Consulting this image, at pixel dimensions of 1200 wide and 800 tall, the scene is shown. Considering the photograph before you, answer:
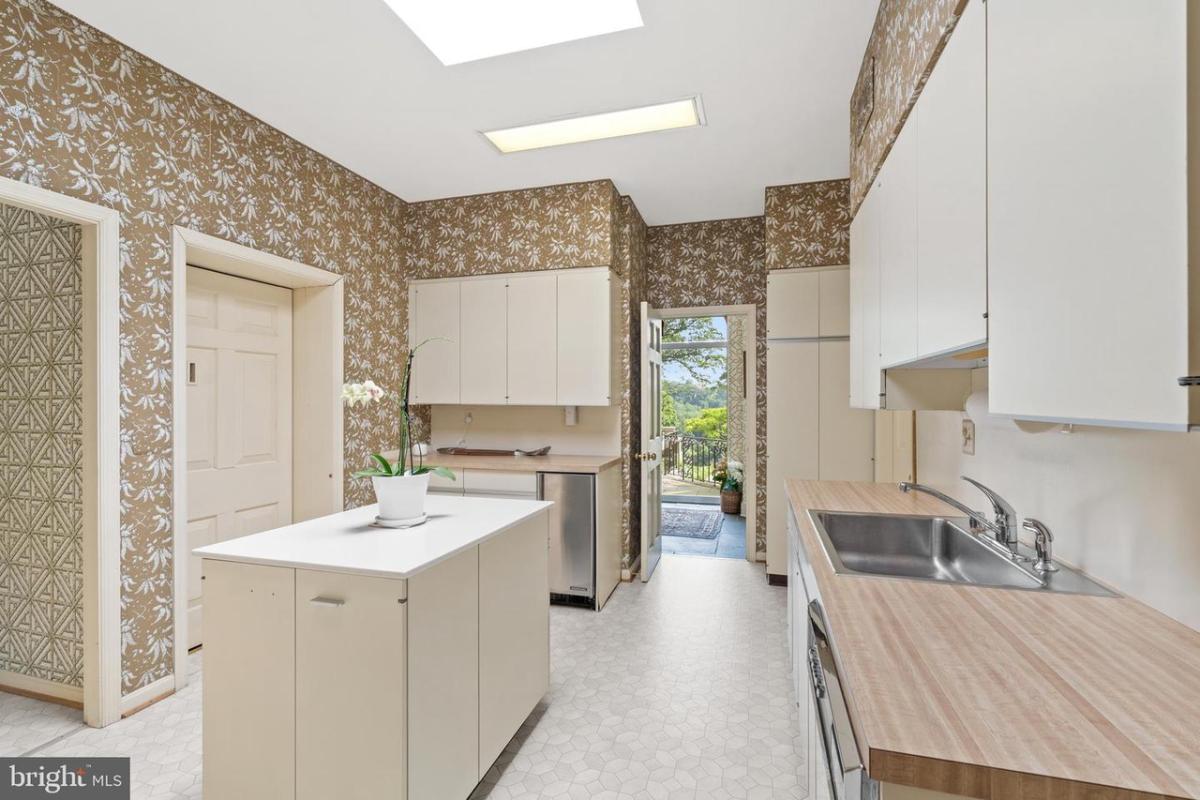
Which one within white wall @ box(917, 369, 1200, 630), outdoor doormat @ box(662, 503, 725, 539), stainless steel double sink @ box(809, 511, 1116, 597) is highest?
white wall @ box(917, 369, 1200, 630)

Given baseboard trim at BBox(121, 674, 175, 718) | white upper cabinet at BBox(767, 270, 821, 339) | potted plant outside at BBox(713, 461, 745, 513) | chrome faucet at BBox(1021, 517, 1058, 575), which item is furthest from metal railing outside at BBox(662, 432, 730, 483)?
chrome faucet at BBox(1021, 517, 1058, 575)

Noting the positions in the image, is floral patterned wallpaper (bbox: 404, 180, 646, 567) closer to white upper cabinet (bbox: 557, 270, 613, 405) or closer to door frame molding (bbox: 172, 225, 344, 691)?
white upper cabinet (bbox: 557, 270, 613, 405)

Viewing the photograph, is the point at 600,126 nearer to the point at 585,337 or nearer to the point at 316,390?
the point at 585,337

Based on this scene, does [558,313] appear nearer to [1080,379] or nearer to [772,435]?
[772,435]

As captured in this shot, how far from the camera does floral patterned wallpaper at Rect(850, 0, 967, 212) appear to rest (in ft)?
4.75

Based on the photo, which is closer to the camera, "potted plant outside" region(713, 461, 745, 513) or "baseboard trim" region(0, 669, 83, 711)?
"baseboard trim" region(0, 669, 83, 711)

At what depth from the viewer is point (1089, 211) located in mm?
713

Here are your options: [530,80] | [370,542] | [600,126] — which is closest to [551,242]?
[600,126]

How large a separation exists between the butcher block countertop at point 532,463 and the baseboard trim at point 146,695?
4.87 feet

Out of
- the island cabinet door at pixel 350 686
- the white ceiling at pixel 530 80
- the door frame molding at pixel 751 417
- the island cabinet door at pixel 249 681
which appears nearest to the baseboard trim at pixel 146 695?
the island cabinet door at pixel 249 681

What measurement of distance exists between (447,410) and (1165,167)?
4146 millimetres

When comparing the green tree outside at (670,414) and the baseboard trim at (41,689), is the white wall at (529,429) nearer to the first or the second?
the baseboard trim at (41,689)

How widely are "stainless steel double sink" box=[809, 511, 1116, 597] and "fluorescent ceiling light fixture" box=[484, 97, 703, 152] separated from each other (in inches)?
80.7

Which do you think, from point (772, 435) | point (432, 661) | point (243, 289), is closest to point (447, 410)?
point (243, 289)
